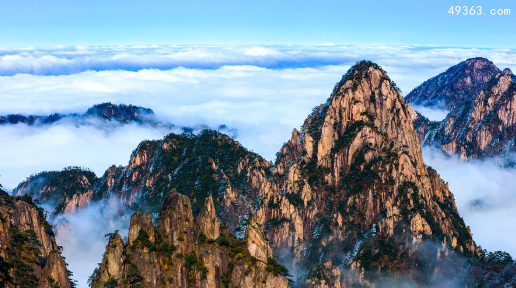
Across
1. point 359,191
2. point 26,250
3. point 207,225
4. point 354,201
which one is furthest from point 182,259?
point 359,191

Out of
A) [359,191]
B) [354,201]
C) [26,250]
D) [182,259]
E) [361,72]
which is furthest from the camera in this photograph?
[361,72]

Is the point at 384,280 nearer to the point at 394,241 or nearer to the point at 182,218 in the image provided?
the point at 394,241

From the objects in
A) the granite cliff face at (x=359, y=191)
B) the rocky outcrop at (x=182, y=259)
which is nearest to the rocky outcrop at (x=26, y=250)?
the rocky outcrop at (x=182, y=259)

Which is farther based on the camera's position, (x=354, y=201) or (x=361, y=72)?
(x=361, y=72)

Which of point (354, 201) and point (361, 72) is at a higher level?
point (361, 72)

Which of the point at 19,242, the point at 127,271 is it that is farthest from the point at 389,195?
the point at 19,242

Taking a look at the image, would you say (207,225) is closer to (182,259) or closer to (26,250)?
(182,259)
